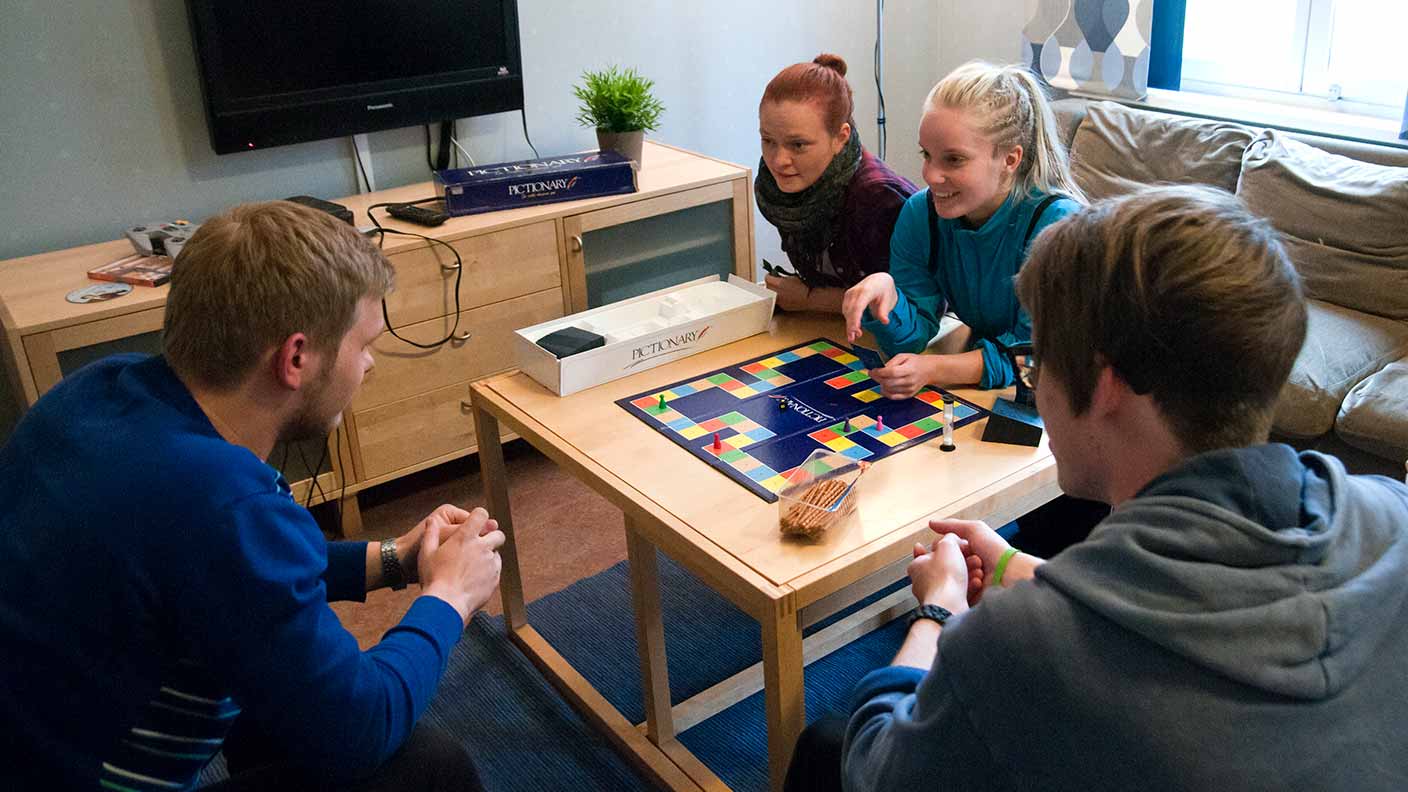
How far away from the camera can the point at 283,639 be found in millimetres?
1194

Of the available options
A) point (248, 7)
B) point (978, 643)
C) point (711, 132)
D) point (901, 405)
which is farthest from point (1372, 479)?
point (711, 132)

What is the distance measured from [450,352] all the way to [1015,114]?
149 cm

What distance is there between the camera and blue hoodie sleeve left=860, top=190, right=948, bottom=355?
81.0 inches

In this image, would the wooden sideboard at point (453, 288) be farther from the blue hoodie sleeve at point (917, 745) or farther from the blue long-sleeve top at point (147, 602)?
A: the blue hoodie sleeve at point (917, 745)

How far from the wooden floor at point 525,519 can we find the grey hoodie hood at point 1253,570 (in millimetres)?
1866

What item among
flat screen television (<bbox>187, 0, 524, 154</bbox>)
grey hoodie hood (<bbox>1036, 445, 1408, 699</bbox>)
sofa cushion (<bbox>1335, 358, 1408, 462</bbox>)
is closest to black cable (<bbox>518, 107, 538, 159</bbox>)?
flat screen television (<bbox>187, 0, 524, 154</bbox>)

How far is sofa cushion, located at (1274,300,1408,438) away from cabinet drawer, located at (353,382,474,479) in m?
1.87

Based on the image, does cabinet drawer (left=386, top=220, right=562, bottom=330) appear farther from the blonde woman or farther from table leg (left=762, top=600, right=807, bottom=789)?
table leg (left=762, top=600, right=807, bottom=789)

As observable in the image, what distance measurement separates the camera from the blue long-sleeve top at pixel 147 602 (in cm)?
117

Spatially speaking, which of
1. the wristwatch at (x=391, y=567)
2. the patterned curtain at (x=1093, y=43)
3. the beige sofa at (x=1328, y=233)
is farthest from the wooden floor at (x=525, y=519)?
the patterned curtain at (x=1093, y=43)

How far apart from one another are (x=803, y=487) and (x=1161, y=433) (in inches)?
24.4

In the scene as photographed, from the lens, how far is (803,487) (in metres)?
1.58

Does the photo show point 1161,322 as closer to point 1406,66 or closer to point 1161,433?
point 1161,433

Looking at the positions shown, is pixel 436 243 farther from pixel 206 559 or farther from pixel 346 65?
pixel 206 559
